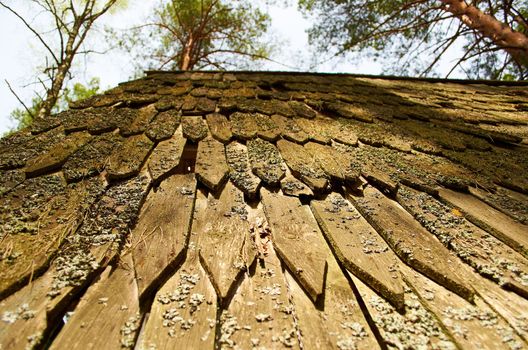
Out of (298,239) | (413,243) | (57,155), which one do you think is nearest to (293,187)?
(298,239)

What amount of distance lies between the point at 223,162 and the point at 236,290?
29.4 inches

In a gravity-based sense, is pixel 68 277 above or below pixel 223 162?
below

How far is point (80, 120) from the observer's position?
1728mm

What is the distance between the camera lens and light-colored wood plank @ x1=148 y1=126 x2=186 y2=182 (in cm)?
128

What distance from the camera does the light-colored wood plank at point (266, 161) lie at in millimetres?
1283

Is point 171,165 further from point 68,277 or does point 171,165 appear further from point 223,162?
point 68,277

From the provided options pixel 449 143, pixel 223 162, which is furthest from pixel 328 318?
pixel 449 143

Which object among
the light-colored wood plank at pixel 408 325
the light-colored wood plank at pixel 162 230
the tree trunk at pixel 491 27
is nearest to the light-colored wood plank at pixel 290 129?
the light-colored wood plank at pixel 162 230

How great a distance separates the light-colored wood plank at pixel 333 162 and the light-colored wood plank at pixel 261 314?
0.62 metres

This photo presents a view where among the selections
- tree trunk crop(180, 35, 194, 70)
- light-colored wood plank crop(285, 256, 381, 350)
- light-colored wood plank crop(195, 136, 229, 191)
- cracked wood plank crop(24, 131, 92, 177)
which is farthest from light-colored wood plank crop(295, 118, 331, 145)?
tree trunk crop(180, 35, 194, 70)

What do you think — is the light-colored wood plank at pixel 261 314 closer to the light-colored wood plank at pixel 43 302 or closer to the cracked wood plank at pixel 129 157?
the light-colored wood plank at pixel 43 302

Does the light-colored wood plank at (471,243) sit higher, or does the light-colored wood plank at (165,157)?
the light-colored wood plank at (165,157)

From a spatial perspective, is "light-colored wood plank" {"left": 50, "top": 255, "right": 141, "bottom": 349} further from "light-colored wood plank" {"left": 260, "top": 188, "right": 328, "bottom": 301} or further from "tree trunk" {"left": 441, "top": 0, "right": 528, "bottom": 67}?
"tree trunk" {"left": 441, "top": 0, "right": 528, "bottom": 67}

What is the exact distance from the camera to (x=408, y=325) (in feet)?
2.25
